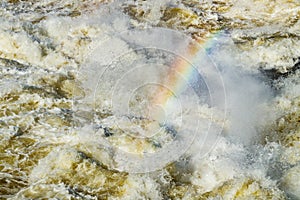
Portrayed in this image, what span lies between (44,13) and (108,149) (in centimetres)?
532

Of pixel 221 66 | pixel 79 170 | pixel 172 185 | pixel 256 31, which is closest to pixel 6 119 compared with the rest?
pixel 79 170

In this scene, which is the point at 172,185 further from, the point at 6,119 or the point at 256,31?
the point at 256,31

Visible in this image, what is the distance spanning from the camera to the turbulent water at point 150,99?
A: 538 centimetres

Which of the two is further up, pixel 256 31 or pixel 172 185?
pixel 256 31

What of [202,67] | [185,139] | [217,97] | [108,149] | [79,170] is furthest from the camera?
[202,67]

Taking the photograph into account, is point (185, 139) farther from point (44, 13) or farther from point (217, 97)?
point (44, 13)

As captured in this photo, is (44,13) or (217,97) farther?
(44,13)

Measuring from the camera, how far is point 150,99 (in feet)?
23.2

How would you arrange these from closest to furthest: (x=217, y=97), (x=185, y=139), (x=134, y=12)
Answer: (x=185, y=139)
(x=217, y=97)
(x=134, y=12)

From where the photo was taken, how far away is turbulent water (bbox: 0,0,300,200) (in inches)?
212

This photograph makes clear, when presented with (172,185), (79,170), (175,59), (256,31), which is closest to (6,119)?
(79,170)

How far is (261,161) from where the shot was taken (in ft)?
18.9

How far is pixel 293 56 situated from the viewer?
327 inches

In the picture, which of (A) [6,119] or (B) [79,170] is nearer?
(B) [79,170]
